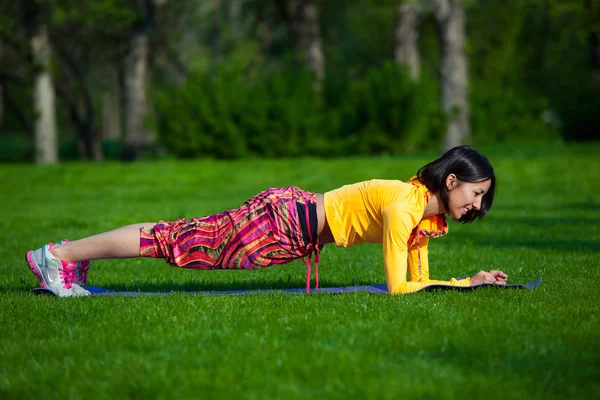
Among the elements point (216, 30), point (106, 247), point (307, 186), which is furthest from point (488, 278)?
point (216, 30)

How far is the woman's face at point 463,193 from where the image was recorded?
18.4 ft

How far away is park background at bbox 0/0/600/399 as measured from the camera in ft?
13.8

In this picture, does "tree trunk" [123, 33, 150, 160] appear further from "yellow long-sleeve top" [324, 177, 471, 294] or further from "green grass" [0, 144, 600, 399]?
"yellow long-sleeve top" [324, 177, 471, 294]

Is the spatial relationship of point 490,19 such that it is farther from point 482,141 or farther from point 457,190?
point 457,190

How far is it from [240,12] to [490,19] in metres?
11.5

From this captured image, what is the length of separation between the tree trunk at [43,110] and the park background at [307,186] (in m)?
0.08

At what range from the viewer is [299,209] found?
591 cm

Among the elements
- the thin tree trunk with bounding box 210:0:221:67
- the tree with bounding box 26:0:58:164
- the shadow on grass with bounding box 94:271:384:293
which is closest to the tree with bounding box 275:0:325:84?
the tree with bounding box 26:0:58:164

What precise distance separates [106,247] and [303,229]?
1395 mm

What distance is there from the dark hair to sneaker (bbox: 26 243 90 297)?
266 centimetres

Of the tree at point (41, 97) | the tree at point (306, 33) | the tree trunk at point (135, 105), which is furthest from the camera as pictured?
the tree at point (306, 33)

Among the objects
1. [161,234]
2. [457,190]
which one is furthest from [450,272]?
[161,234]

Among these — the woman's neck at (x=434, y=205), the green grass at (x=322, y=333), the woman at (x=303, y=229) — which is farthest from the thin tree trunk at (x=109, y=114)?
the woman's neck at (x=434, y=205)

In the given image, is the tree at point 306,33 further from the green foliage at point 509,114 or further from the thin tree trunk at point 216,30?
the thin tree trunk at point 216,30
